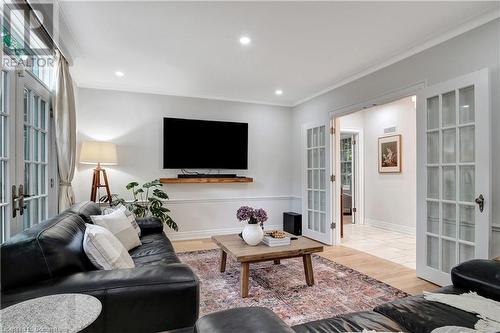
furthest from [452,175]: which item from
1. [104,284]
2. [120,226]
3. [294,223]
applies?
[120,226]

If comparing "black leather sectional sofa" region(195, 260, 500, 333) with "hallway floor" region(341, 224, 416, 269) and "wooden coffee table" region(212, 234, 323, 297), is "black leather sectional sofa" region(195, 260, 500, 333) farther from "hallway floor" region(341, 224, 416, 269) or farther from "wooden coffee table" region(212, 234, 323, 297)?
"hallway floor" region(341, 224, 416, 269)

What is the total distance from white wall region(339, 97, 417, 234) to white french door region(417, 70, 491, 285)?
2.53 metres

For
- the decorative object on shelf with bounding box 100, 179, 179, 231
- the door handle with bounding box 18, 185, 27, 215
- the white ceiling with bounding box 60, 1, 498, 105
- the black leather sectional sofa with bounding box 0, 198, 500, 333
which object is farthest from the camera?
the decorative object on shelf with bounding box 100, 179, 179, 231

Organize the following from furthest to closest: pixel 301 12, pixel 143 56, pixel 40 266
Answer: pixel 143 56 → pixel 301 12 → pixel 40 266

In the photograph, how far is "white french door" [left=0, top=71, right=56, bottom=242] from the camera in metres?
2.01

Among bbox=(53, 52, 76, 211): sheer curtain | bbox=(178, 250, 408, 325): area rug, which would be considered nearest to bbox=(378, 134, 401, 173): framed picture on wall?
bbox=(178, 250, 408, 325): area rug

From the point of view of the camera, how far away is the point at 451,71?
276 cm

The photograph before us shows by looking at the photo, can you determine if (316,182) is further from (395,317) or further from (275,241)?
(395,317)

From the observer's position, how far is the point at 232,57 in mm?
3287

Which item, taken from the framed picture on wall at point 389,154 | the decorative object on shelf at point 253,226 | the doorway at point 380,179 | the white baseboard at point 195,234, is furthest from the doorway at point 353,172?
the decorative object on shelf at point 253,226

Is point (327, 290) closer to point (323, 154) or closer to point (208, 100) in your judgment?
point (323, 154)

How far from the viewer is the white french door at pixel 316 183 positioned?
4.53 m

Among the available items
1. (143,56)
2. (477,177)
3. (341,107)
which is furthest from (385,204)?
(143,56)

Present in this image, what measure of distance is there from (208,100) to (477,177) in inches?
154
